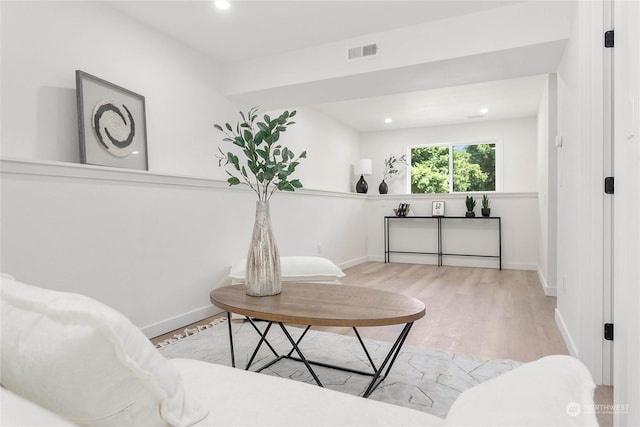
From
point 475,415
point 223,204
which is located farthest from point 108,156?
point 475,415

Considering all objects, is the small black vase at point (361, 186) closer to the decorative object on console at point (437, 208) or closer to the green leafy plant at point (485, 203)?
the decorative object on console at point (437, 208)

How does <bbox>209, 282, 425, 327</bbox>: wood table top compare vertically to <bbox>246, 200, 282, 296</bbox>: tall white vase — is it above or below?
below

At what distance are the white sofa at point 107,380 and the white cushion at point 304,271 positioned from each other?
7.13ft

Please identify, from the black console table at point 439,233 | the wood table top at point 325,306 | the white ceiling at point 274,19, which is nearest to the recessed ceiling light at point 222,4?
the white ceiling at point 274,19

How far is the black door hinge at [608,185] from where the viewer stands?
Answer: 5.85 feet

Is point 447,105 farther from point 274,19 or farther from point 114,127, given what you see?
point 114,127

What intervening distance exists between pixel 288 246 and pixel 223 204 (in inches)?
43.7

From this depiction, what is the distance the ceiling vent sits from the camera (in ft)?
9.79

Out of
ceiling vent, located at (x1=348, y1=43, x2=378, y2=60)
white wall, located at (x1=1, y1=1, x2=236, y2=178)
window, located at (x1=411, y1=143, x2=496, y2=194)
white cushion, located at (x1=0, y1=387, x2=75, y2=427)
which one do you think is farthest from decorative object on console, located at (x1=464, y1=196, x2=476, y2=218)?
white cushion, located at (x1=0, y1=387, x2=75, y2=427)

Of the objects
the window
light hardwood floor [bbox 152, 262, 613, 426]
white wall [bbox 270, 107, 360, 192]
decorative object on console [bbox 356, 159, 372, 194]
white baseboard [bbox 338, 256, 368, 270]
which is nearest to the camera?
light hardwood floor [bbox 152, 262, 613, 426]

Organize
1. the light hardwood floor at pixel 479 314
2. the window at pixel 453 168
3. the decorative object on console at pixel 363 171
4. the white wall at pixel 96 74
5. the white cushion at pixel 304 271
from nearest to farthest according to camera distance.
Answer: the white wall at pixel 96 74, the light hardwood floor at pixel 479 314, the white cushion at pixel 304 271, the window at pixel 453 168, the decorative object on console at pixel 363 171

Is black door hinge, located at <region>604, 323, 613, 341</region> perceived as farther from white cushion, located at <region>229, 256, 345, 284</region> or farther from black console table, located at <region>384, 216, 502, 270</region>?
black console table, located at <region>384, 216, 502, 270</region>

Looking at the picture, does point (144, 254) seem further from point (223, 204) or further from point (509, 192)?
point (509, 192)

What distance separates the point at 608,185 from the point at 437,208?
4.21m
